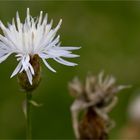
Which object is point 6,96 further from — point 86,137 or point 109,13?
point 86,137

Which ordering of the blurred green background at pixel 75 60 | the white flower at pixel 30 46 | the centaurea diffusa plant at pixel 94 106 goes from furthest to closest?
1. the blurred green background at pixel 75 60
2. the centaurea diffusa plant at pixel 94 106
3. the white flower at pixel 30 46

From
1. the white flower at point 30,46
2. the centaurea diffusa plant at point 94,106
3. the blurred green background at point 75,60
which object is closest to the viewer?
the white flower at point 30,46

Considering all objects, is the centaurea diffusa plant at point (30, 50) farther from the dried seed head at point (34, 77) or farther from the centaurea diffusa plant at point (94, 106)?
the centaurea diffusa plant at point (94, 106)

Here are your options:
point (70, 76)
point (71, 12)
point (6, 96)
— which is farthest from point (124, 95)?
point (71, 12)

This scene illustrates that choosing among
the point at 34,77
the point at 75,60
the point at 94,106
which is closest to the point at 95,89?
the point at 94,106

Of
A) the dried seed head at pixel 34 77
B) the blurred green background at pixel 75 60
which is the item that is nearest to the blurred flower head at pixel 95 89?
the dried seed head at pixel 34 77

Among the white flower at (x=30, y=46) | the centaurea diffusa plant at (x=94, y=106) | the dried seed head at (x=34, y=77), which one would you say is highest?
the white flower at (x=30, y=46)
